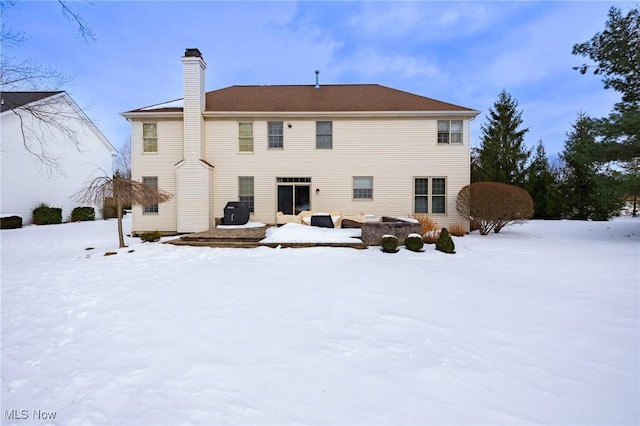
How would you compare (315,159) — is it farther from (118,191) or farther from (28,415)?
(28,415)

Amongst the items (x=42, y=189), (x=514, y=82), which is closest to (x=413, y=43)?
(x=514, y=82)

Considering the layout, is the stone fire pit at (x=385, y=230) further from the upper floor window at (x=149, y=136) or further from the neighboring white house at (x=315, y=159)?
the upper floor window at (x=149, y=136)

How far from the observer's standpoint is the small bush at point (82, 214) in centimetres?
2117

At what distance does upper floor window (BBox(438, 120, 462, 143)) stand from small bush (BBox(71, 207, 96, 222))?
23.1 metres

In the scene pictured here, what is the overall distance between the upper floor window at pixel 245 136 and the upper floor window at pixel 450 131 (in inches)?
333

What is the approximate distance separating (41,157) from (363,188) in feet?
47.3

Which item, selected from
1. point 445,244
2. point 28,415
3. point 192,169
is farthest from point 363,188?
point 28,415

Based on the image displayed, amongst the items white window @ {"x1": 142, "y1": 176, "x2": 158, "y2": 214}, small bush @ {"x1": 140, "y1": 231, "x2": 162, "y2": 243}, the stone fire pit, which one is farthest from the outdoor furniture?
the stone fire pit

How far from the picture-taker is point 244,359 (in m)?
3.01

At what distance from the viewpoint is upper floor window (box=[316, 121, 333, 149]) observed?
14141 millimetres

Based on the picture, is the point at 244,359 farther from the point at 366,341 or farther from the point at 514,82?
the point at 514,82

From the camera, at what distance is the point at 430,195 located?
1402 centimetres

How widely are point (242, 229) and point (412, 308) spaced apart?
906 centimetres

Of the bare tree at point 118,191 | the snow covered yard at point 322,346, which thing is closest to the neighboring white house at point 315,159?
the bare tree at point 118,191
